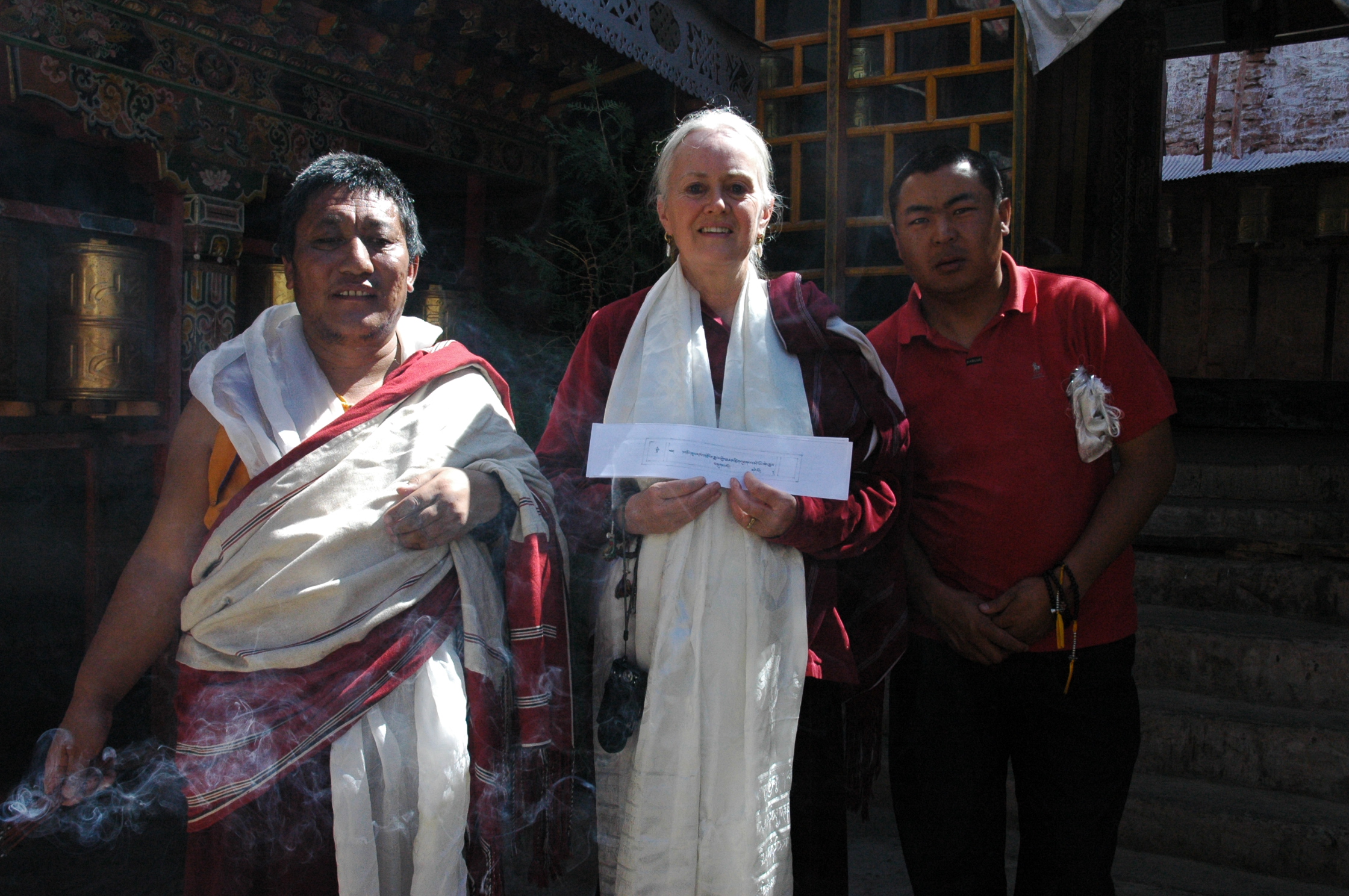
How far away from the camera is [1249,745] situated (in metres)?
3.17

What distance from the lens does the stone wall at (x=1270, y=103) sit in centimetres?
954

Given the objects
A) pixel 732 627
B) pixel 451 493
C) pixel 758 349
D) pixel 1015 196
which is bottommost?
pixel 732 627

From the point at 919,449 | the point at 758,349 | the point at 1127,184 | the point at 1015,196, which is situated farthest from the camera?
the point at 1127,184

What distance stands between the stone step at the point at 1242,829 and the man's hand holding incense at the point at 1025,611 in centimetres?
160

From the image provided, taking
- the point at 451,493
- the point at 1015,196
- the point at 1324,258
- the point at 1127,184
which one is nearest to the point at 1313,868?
the point at 451,493

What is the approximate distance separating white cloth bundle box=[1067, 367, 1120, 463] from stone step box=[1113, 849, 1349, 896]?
67.4 inches

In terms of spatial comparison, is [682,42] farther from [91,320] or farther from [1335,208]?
[1335,208]

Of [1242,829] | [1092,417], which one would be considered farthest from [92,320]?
[1242,829]

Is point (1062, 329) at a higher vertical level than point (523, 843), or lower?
higher

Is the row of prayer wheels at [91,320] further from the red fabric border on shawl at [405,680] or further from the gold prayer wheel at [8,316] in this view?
the red fabric border on shawl at [405,680]

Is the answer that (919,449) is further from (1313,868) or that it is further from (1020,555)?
(1313,868)

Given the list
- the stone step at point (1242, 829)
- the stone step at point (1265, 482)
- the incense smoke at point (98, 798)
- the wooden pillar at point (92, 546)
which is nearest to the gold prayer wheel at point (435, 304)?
the wooden pillar at point (92, 546)

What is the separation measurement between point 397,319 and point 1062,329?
4.91 feet

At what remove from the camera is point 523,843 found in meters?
1.80
